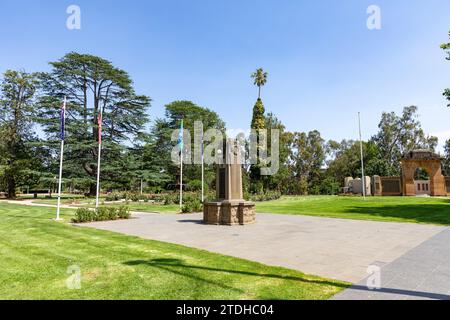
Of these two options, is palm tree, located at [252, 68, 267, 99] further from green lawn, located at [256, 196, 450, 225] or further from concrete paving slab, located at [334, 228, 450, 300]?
concrete paving slab, located at [334, 228, 450, 300]

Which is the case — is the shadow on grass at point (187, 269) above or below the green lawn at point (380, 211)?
above

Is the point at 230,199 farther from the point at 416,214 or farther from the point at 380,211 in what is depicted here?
the point at 416,214

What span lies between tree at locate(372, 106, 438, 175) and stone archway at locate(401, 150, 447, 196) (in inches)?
894

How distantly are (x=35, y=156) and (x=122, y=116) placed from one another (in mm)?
14995

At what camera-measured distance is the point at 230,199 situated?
14.4 m

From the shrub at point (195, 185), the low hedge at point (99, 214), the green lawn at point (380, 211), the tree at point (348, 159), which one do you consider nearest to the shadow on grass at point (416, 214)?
the green lawn at point (380, 211)

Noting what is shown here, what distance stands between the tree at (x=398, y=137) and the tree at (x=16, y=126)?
72766 millimetres

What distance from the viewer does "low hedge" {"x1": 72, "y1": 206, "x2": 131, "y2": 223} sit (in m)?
14.9

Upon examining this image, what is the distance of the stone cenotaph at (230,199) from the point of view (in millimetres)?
14125

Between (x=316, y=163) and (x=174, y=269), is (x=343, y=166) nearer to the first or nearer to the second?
(x=316, y=163)

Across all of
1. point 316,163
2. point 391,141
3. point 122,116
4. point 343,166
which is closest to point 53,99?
point 122,116

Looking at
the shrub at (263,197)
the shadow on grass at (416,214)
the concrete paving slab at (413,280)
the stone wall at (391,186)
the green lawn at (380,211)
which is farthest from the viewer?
the stone wall at (391,186)

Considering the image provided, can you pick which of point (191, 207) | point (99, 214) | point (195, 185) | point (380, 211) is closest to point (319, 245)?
point (99, 214)

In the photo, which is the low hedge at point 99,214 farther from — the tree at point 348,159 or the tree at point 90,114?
the tree at point 348,159
